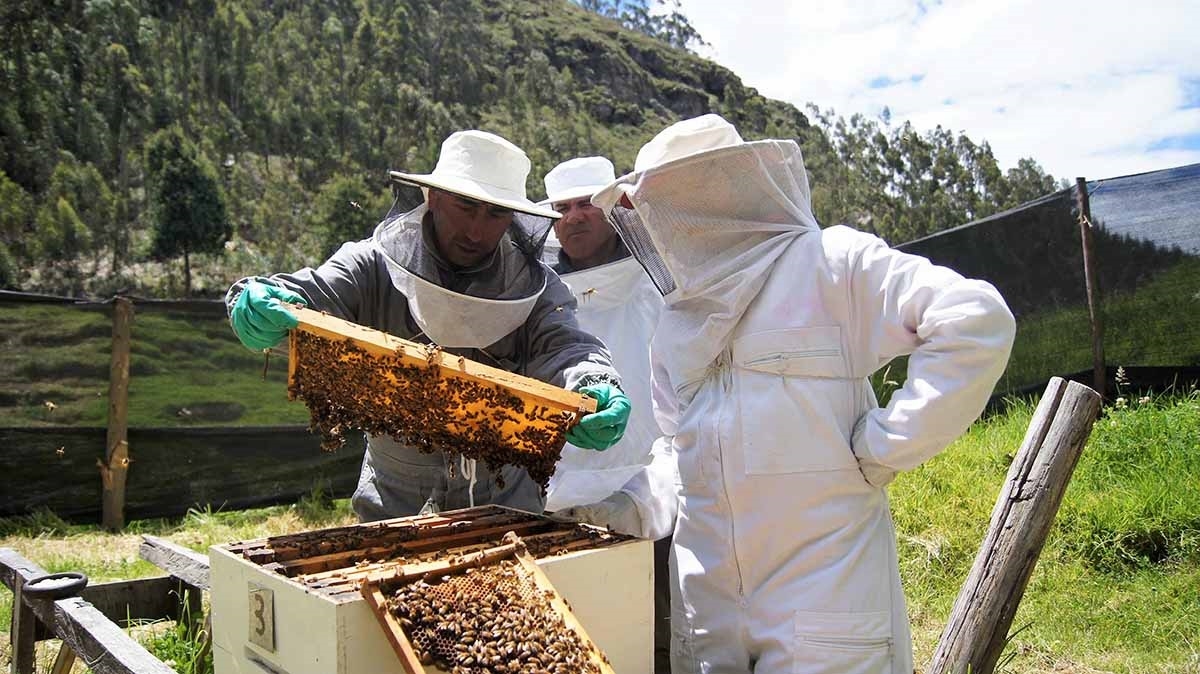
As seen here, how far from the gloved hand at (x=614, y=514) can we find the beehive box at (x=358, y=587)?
493 millimetres

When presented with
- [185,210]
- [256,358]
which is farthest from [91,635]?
[185,210]

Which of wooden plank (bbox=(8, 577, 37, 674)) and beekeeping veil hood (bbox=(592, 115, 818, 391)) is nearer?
beekeeping veil hood (bbox=(592, 115, 818, 391))

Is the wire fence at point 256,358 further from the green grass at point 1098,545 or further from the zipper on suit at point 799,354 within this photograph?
the zipper on suit at point 799,354

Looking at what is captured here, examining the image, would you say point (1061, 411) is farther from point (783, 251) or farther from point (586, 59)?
point (586, 59)

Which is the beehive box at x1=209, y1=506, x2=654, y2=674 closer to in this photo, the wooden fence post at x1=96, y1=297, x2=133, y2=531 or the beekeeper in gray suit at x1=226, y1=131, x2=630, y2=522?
the beekeeper in gray suit at x1=226, y1=131, x2=630, y2=522

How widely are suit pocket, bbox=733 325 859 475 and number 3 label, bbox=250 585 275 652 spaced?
51.0 inches

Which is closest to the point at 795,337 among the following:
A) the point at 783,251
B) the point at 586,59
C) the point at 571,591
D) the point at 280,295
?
the point at 783,251

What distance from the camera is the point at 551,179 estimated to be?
457cm

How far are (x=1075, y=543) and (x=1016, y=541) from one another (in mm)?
2489

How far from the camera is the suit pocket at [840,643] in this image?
7.34 feet

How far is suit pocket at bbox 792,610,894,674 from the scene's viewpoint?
7.34 feet

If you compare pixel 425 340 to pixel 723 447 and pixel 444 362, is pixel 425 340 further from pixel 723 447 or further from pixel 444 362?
pixel 723 447

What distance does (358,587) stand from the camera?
1.85m

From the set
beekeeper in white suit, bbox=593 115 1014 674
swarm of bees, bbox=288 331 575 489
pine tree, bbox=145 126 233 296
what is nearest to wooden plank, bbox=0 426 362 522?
swarm of bees, bbox=288 331 575 489
